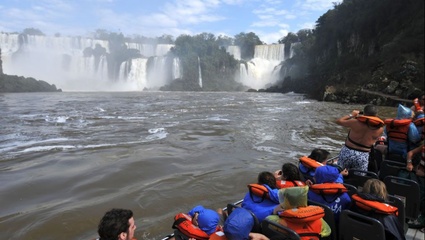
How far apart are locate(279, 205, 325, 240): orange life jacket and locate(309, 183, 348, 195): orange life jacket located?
55 cm

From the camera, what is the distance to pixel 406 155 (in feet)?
15.8

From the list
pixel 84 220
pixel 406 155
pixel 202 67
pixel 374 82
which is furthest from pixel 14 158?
pixel 202 67

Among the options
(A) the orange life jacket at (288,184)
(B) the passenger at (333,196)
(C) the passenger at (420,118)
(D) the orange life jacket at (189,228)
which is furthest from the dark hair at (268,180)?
(C) the passenger at (420,118)

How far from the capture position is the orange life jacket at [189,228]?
10.6 feet

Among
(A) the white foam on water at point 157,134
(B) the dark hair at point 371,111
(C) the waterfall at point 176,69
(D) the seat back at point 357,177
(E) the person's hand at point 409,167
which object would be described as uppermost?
(C) the waterfall at point 176,69

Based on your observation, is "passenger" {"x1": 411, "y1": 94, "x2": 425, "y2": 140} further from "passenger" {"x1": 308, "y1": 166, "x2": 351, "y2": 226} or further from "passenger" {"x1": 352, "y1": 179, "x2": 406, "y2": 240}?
"passenger" {"x1": 308, "y1": 166, "x2": 351, "y2": 226}

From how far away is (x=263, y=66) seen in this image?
280ft

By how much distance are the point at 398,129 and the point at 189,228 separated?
11.3 feet

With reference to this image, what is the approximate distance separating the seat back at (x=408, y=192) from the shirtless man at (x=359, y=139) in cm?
72

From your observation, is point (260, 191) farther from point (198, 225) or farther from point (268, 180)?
point (198, 225)

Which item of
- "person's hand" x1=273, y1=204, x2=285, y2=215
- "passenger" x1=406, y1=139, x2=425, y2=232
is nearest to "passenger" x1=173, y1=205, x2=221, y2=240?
"person's hand" x1=273, y1=204, x2=285, y2=215

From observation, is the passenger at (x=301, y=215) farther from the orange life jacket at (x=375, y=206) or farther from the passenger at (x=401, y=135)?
the passenger at (x=401, y=135)

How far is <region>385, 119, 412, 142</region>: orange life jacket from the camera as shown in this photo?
4715mm

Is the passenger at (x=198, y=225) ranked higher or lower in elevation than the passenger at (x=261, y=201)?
lower
